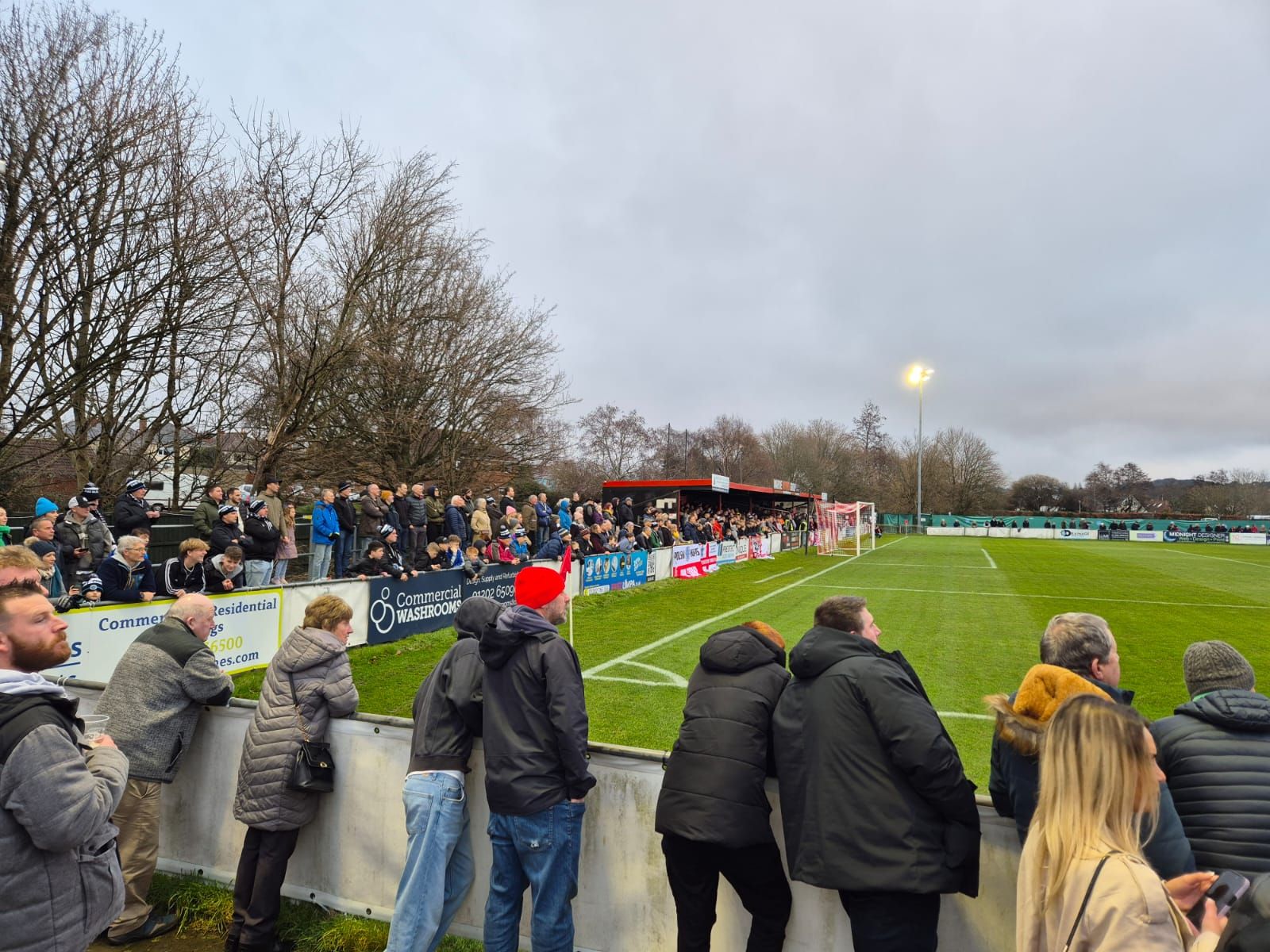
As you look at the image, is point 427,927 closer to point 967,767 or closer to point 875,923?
point 875,923

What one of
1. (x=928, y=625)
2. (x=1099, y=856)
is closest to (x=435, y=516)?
(x=928, y=625)

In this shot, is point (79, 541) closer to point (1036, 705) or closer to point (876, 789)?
point (876, 789)

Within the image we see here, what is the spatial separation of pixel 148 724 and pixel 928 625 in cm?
1416

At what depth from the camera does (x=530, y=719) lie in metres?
3.44

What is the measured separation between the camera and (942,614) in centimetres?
1662

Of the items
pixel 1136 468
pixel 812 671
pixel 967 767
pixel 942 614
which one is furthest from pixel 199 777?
pixel 1136 468

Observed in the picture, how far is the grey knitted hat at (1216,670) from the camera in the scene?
9.58ft

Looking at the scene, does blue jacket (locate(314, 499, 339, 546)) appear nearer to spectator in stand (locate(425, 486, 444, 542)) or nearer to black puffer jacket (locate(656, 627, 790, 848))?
spectator in stand (locate(425, 486, 444, 542))

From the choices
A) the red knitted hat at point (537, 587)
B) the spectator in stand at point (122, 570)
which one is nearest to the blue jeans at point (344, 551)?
the spectator in stand at point (122, 570)

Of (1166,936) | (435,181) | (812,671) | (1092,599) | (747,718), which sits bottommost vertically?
(1092,599)

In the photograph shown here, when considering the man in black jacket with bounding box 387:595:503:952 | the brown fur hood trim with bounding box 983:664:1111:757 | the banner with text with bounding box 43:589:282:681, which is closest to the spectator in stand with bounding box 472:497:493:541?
the banner with text with bounding box 43:589:282:681

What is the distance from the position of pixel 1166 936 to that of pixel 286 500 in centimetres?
2079

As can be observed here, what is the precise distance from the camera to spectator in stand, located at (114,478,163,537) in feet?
32.2

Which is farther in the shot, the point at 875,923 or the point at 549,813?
the point at 549,813
